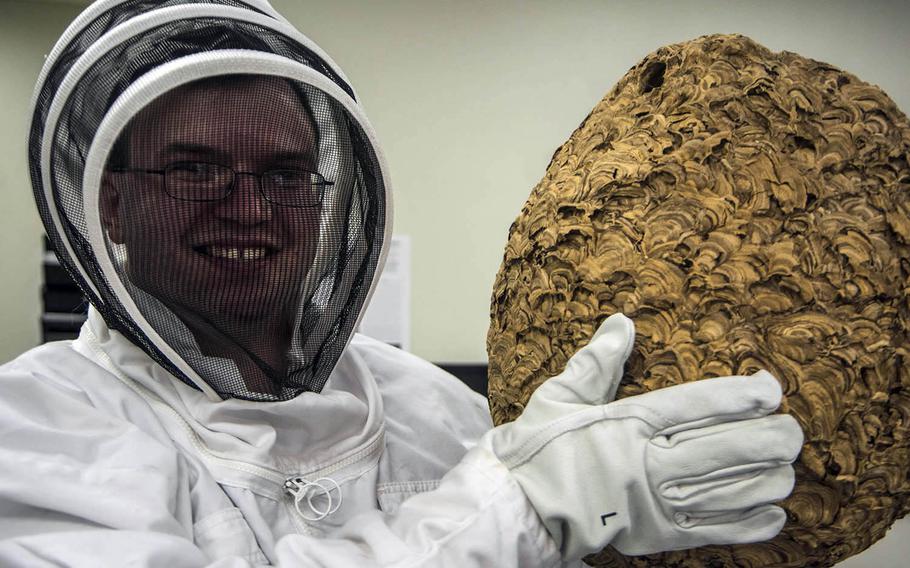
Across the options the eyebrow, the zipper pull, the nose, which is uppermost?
the eyebrow

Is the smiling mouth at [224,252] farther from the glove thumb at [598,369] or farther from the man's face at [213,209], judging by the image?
the glove thumb at [598,369]

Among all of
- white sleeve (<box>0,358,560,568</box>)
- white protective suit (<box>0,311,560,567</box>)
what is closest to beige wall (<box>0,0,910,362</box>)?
white protective suit (<box>0,311,560,567</box>)

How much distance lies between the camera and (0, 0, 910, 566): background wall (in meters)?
2.88

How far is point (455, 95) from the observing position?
295cm

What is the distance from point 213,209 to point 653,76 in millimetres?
678

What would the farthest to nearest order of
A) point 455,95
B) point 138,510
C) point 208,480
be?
point 455,95
point 208,480
point 138,510

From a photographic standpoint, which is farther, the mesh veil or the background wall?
the background wall

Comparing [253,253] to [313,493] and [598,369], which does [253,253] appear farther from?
[598,369]

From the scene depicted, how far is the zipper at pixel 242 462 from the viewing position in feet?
3.50

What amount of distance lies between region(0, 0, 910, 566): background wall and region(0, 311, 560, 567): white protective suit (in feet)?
5.66

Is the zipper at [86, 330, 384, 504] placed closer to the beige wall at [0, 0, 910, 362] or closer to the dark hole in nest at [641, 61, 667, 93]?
the dark hole in nest at [641, 61, 667, 93]

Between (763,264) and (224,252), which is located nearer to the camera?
(763,264)

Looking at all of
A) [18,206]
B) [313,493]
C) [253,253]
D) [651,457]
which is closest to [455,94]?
[18,206]

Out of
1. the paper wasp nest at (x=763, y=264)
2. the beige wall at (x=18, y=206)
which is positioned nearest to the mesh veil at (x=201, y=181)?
the paper wasp nest at (x=763, y=264)
